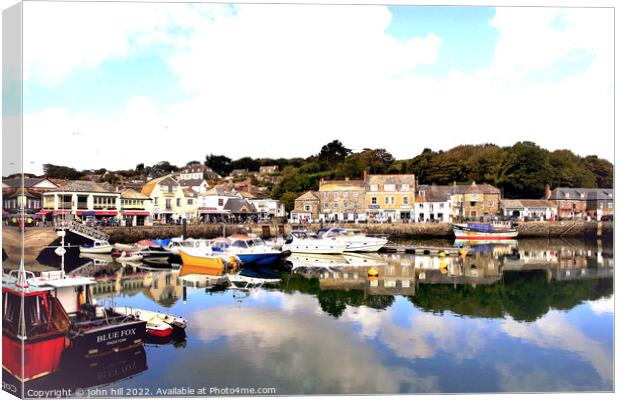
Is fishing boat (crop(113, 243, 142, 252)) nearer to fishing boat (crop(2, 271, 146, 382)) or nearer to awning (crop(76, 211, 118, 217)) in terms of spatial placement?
awning (crop(76, 211, 118, 217))

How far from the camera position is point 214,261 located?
1725cm

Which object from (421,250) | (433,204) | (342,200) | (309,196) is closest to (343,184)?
(342,200)

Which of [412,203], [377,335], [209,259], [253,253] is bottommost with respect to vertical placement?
[377,335]

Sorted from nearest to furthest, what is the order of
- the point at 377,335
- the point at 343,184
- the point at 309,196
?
1. the point at 377,335
2. the point at 309,196
3. the point at 343,184

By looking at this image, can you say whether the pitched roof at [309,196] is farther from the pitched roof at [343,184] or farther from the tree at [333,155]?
the tree at [333,155]

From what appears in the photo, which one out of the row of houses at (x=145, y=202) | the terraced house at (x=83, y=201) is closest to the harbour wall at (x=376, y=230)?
the row of houses at (x=145, y=202)

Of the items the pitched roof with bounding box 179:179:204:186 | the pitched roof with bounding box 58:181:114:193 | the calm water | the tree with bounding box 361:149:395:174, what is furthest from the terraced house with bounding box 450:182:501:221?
the pitched roof with bounding box 58:181:114:193

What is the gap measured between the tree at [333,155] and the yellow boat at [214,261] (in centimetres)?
656

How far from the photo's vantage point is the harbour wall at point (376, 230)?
76.1 feet

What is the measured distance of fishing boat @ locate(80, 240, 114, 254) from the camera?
793 inches

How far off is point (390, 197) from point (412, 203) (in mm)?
1794

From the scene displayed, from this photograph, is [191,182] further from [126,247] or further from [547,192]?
[547,192]

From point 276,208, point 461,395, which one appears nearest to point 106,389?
point 461,395

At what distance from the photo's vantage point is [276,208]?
29250mm
